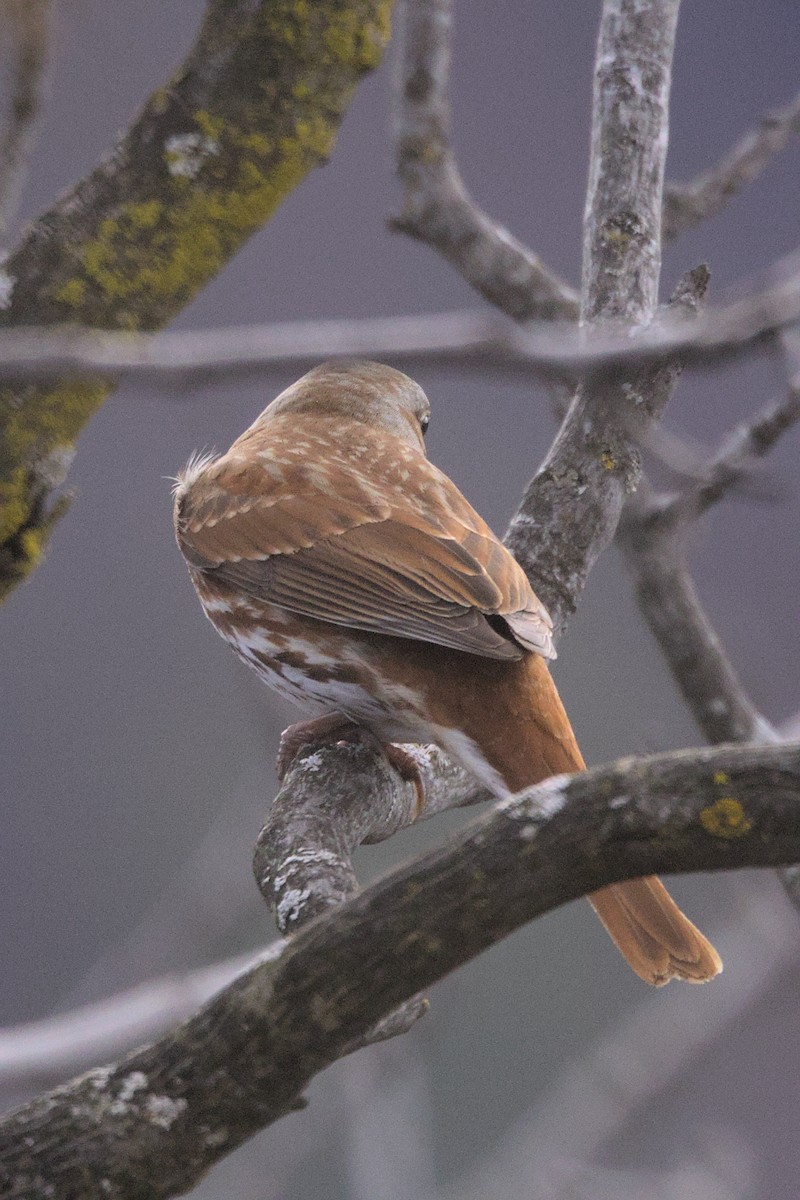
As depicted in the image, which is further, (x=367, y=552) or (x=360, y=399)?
(x=360, y=399)

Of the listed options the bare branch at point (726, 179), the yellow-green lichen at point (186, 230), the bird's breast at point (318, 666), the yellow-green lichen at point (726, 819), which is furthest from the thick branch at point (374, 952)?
the bare branch at point (726, 179)

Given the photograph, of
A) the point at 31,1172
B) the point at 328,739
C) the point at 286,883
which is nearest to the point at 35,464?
the point at 286,883

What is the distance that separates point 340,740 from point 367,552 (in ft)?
1.33

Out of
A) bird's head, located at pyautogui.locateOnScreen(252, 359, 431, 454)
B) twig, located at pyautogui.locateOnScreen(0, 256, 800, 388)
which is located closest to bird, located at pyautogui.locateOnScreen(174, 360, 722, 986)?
bird's head, located at pyautogui.locateOnScreen(252, 359, 431, 454)

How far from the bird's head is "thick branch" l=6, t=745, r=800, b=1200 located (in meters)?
2.08

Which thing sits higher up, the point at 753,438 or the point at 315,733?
the point at 753,438

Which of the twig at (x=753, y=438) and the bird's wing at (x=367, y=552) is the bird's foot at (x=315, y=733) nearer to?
the bird's wing at (x=367, y=552)

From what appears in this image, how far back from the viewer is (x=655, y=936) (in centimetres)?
221

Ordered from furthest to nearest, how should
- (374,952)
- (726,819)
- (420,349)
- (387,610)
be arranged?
1. (387,610)
2. (374,952)
3. (726,819)
4. (420,349)

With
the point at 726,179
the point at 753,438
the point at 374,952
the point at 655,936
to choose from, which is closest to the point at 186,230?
the point at 374,952

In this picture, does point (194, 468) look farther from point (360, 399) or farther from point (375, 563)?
point (375, 563)

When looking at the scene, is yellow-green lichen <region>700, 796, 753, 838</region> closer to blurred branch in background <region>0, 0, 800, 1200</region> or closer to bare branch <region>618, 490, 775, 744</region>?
blurred branch in background <region>0, 0, 800, 1200</region>

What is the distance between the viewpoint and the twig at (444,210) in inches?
156

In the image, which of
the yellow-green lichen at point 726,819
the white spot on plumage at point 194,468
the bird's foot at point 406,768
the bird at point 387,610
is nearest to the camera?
the yellow-green lichen at point 726,819
